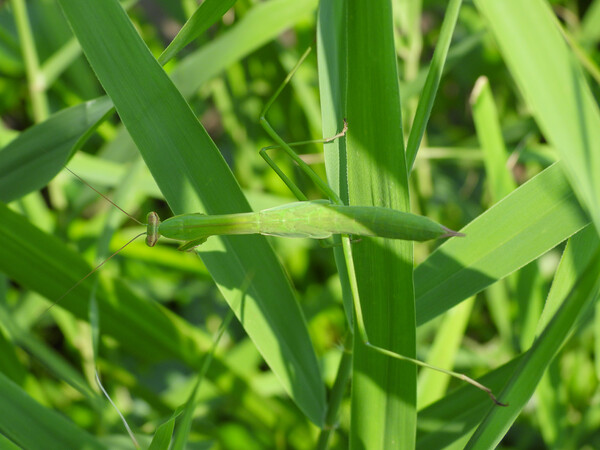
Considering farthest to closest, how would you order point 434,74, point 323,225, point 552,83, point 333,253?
point 333,253 → point 323,225 → point 434,74 → point 552,83

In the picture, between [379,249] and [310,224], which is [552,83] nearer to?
[379,249]

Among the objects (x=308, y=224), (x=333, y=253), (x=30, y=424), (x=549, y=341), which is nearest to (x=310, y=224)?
(x=308, y=224)

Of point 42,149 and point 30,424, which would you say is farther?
point 42,149

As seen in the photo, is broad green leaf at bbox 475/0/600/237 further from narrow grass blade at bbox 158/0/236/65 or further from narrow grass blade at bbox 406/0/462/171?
narrow grass blade at bbox 158/0/236/65

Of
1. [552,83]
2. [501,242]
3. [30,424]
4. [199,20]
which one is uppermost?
[199,20]

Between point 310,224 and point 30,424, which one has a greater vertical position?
point 310,224

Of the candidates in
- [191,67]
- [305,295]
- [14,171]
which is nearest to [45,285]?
[14,171]

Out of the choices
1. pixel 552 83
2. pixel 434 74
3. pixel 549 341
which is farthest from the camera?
pixel 434 74

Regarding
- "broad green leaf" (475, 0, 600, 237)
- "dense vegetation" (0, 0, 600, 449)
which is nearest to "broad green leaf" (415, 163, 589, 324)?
"dense vegetation" (0, 0, 600, 449)

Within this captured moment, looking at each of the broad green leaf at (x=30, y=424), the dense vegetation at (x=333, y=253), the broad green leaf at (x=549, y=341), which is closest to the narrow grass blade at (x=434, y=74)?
the dense vegetation at (x=333, y=253)
